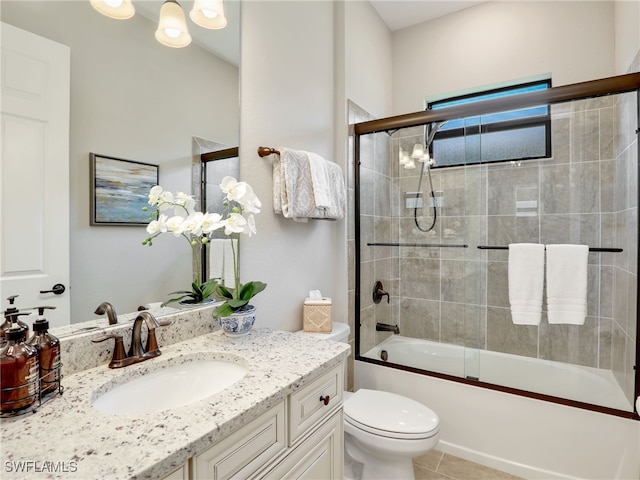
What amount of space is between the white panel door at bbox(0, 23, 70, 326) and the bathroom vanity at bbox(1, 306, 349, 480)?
0.21m

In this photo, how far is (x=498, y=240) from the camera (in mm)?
2311

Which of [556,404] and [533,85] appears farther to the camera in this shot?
[533,85]

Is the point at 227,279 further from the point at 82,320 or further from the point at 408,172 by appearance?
the point at 408,172

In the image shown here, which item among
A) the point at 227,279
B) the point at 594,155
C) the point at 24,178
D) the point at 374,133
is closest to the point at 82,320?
the point at 24,178

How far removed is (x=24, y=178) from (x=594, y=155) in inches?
113

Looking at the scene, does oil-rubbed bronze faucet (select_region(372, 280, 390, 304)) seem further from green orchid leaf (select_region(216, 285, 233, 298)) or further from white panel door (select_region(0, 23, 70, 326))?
white panel door (select_region(0, 23, 70, 326))

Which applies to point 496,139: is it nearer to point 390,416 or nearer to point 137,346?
point 390,416

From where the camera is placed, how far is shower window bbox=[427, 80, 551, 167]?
2.27 meters

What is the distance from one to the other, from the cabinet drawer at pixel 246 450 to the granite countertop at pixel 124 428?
3cm

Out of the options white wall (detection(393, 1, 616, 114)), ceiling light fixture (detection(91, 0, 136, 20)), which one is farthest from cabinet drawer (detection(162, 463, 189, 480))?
white wall (detection(393, 1, 616, 114))

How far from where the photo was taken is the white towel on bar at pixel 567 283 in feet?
6.12

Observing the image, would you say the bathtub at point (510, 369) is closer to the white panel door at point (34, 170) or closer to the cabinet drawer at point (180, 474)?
the cabinet drawer at point (180, 474)

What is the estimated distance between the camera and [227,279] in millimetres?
1426
